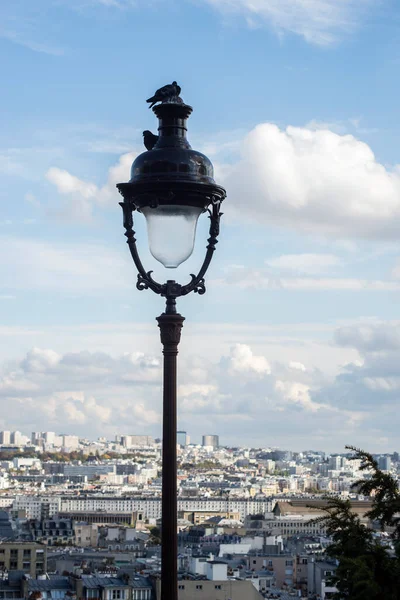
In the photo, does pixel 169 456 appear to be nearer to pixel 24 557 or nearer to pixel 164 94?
pixel 164 94

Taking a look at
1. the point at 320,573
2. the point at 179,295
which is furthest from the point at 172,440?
the point at 320,573

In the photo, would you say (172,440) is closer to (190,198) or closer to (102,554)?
(190,198)

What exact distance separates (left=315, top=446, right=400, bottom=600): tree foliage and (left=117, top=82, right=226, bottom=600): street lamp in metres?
2.55

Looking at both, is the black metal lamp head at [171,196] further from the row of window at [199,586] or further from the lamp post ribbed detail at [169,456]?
the row of window at [199,586]

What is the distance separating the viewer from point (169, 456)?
7.84 metres

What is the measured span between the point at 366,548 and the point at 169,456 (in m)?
3.20

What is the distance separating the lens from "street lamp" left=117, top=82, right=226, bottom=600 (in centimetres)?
783

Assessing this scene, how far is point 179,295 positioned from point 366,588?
298cm

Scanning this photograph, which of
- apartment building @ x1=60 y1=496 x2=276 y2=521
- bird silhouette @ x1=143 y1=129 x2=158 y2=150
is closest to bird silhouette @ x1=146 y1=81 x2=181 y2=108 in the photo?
bird silhouette @ x1=143 y1=129 x2=158 y2=150

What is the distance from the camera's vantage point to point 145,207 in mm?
7992

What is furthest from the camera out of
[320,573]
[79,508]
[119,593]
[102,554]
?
[79,508]

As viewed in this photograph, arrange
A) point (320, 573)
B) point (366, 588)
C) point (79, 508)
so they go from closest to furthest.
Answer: point (366, 588), point (320, 573), point (79, 508)

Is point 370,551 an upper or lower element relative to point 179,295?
lower

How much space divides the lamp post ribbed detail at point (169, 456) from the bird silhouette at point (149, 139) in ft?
3.24
